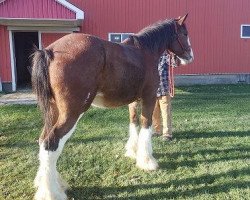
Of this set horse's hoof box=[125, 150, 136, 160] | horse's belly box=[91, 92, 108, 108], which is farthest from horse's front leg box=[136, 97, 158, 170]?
horse's belly box=[91, 92, 108, 108]

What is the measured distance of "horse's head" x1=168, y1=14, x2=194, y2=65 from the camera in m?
5.89

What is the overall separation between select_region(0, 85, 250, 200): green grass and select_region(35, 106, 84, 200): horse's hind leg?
35 centimetres

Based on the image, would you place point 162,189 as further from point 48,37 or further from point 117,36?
point 117,36

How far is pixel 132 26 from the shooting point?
15.4 metres

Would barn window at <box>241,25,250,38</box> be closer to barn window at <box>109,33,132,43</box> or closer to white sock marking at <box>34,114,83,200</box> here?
barn window at <box>109,33,132,43</box>

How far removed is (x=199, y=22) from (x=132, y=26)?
10.5 feet

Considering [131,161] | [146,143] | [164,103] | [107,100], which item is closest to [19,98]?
[164,103]

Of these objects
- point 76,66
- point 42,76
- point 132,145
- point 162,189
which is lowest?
point 162,189

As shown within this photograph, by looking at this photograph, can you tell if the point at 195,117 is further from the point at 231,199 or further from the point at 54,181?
the point at 54,181

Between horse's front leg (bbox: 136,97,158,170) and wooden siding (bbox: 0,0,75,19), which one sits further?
wooden siding (bbox: 0,0,75,19)

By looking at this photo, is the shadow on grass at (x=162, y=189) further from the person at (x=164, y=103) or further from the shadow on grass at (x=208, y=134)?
the shadow on grass at (x=208, y=134)

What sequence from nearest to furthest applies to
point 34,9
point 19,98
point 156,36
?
point 156,36
point 19,98
point 34,9

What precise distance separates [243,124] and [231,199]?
3856mm

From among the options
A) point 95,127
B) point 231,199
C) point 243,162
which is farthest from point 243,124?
point 231,199
